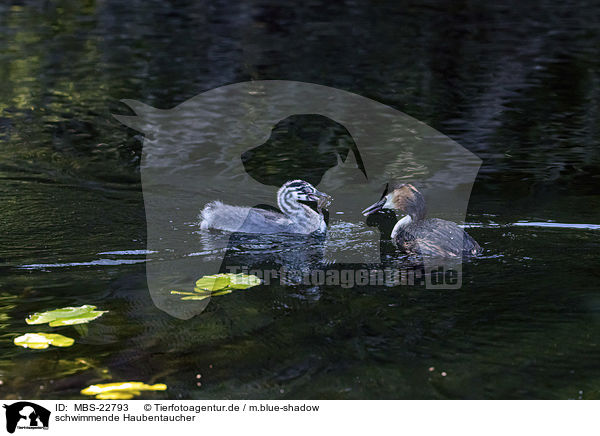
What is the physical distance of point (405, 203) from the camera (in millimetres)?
6656

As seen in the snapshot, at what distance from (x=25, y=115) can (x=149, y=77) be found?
248cm

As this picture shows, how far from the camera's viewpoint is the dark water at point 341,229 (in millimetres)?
4219

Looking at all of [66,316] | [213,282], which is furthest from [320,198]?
[66,316]

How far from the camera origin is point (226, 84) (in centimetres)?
1223

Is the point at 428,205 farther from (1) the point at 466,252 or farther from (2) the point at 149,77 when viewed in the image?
(2) the point at 149,77

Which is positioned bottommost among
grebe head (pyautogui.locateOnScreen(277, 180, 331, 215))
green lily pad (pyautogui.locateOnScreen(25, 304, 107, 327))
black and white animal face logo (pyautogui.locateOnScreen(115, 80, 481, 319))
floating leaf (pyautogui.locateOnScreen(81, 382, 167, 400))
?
black and white animal face logo (pyautogui.locateOnScreen(115, 80, 481, 319))

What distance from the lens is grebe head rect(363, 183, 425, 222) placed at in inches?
260

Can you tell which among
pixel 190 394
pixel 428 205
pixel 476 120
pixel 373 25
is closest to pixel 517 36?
pixel 373 25

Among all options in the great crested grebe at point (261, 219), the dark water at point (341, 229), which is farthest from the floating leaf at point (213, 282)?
the great crested grebe at point (261, 219)

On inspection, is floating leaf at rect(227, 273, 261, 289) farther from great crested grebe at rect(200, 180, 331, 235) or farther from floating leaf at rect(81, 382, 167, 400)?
floating leaf at rect(81, 382, 167, 400)

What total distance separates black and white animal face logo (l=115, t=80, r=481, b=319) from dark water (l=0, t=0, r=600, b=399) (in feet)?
0.69

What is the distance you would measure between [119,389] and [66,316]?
1.04m

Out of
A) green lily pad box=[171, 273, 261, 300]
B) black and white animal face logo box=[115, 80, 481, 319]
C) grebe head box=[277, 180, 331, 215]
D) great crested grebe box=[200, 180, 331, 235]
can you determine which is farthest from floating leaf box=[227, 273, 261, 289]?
grebe head box=[277, 180, 331, 215]

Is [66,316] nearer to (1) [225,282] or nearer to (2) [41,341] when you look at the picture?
(2) [41,341]
